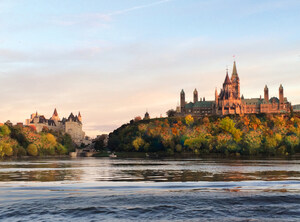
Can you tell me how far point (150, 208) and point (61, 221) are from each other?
6.18 meters

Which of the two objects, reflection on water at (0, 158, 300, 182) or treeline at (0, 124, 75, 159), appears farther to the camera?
treeline at (0, 124, 75, 159)

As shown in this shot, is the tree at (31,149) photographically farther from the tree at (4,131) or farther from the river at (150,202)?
the river at (150,202)

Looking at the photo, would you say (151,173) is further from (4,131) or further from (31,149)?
(31,149)

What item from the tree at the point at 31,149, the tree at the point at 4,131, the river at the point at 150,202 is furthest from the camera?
the tree at the point at 31,149

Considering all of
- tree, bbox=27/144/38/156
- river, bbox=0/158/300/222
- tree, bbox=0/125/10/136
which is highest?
tree, bbox=0/125/10/136

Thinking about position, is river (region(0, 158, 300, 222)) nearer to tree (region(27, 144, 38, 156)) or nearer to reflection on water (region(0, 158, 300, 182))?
reflection on water (region(0, 158, 300, 182))

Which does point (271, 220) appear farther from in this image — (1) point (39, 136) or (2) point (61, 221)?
(1) point (39, 136)

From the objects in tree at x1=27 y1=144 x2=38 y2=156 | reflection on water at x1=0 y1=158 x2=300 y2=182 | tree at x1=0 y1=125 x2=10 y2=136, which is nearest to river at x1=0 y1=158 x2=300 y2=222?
reflection on water at x1=0 y1=158 x2=300 y2=182

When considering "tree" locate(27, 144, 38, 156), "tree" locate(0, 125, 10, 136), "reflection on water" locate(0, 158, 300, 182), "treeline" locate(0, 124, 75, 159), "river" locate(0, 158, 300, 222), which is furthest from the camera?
"tree" locate(27, 144, 38, 156)

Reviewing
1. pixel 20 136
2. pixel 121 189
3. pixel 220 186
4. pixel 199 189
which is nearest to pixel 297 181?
pixel 220 186

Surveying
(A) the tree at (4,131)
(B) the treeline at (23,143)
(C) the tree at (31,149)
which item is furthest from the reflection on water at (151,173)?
(C) the tree at (31,149)

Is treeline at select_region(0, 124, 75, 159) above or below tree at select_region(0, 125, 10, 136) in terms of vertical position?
below

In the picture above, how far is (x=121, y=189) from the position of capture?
36.8m

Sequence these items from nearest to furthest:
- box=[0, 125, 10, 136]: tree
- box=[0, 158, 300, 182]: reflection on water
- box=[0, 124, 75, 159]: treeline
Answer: box=[0, 158, 300, 182]: reflection on water
box=[0, 124, 75, 159]: treeline
box=[0, 125, 10, 136]: tree
